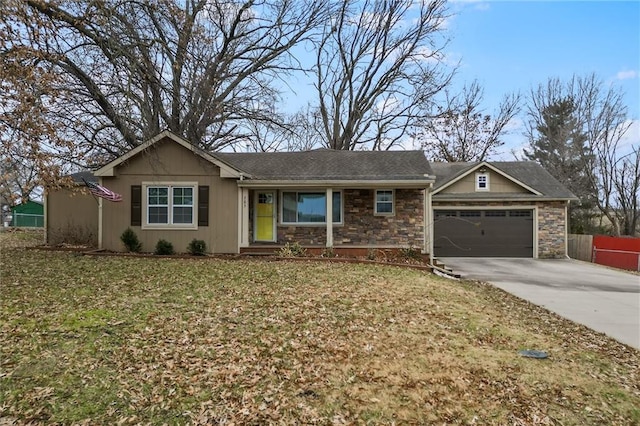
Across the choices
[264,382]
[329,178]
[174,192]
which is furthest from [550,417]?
[174,192]

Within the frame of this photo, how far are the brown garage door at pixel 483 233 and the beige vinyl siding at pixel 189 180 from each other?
883 cm

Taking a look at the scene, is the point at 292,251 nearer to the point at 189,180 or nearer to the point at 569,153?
the point at 189,180

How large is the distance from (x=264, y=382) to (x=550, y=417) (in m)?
2.50

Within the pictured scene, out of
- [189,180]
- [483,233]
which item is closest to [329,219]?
[189,180]

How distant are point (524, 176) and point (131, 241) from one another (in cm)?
1621

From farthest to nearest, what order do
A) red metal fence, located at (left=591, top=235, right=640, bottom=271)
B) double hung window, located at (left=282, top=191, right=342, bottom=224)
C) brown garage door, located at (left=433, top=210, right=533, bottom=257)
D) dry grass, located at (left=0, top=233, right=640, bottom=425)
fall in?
brown garage door, located at (left=433, top=210, right=533, bottom=257)
red metal fence, located at (left=591, top=235, right=640, bottom=271)
double hung window, located at (left=282, top=191, right=342, bottom=224)
dry grass, located at (left=0, top=233, right=640, bottom=425)

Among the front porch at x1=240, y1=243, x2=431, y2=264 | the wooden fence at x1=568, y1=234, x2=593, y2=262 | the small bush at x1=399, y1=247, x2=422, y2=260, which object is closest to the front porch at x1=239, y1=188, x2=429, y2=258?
the front porch at x1=240, y1=243, x2=431, y2=264

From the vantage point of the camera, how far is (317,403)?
352cm

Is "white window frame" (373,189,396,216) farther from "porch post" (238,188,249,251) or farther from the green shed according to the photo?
the green shed

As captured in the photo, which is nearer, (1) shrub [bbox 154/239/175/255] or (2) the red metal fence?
(1) shrub [bbox 154/239/175/255]

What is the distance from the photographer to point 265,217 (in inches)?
569

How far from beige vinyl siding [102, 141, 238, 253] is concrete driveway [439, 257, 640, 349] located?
729 cm

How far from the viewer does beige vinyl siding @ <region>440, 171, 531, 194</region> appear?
1723 cm

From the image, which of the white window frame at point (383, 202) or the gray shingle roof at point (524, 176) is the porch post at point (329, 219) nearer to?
the white window frame at point (383, 202)
